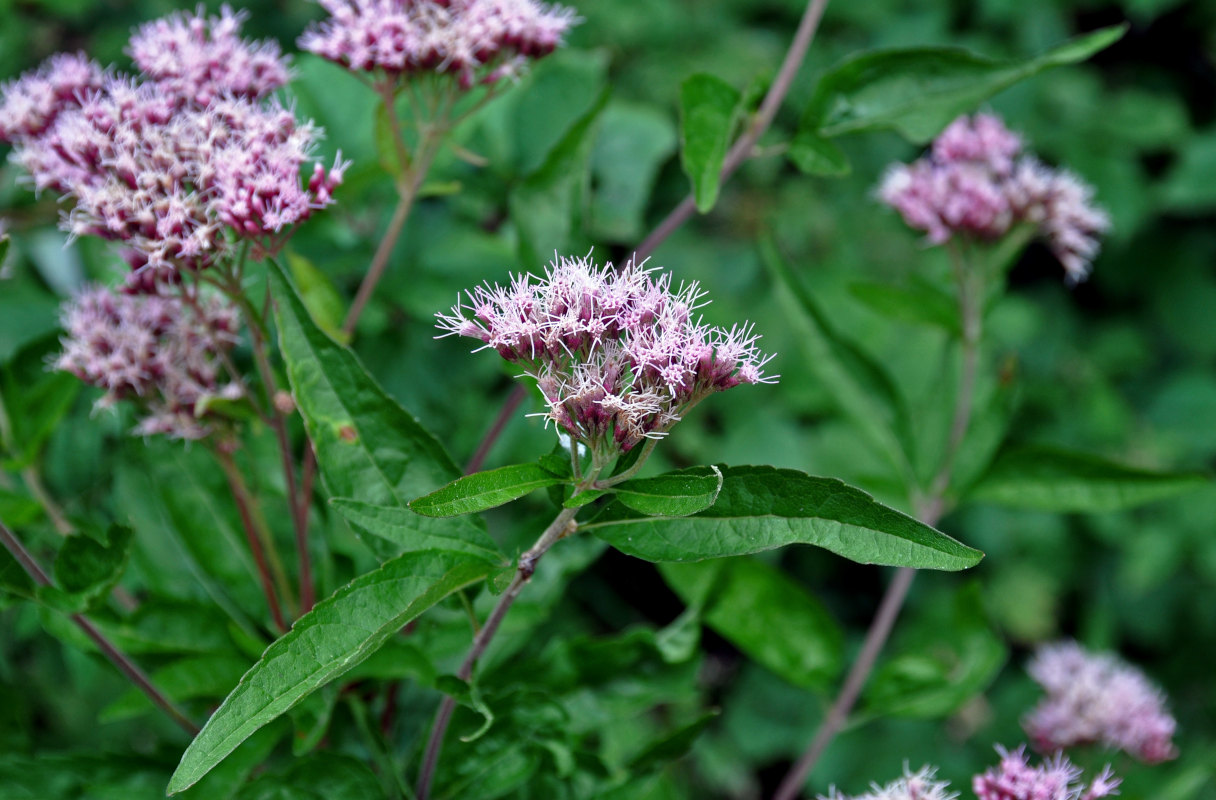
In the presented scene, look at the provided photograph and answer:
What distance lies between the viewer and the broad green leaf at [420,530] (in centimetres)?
79

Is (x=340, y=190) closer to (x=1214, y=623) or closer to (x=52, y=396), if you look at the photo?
(x=52, y=396)

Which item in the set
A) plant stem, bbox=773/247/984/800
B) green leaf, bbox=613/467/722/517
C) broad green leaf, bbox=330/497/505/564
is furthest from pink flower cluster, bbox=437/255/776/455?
plant stem, bbox=773/247/984/800

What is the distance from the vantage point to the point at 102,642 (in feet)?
3.05

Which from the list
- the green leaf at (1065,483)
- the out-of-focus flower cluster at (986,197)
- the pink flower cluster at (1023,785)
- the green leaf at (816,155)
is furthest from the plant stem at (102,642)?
the out-of-focus flower cluster at (986,197)

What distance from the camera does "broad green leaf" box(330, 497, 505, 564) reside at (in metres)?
0.79

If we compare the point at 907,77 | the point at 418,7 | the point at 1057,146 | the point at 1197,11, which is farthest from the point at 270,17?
the point at 1197,11

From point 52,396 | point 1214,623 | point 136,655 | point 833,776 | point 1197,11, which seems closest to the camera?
point 136,655

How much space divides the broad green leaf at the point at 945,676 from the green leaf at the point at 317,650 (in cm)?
73

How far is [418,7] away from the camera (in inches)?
41.9

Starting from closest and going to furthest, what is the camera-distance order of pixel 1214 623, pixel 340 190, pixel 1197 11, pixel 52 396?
pixel 52 396 → pixel 340 190 → pixel 1214 623 → pixel 1197 11

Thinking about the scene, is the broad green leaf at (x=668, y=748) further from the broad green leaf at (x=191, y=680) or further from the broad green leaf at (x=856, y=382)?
the broad green leaf at (x=856, y=382)

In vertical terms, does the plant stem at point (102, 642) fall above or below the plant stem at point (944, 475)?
below

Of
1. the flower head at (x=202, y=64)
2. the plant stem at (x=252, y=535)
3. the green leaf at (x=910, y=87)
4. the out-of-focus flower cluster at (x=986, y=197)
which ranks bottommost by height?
the plant stem at (x=252, y=535)

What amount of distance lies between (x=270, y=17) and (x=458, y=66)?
50.1 inches
